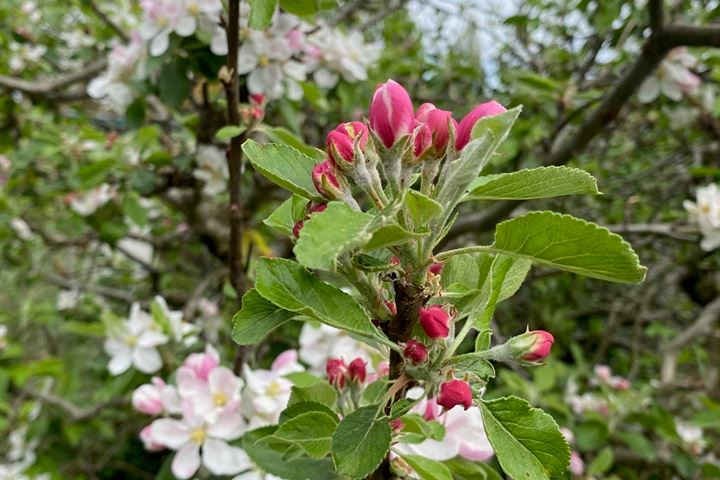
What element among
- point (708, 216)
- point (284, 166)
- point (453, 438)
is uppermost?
point (284, 166)

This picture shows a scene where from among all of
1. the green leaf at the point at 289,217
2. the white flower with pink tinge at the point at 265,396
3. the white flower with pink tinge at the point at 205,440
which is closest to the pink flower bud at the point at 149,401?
the white flower with pink tinge at the point at 205,440

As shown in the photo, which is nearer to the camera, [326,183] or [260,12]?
[326,183]

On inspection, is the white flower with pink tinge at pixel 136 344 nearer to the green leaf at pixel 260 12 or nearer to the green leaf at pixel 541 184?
the green leaf at pixel 260 12

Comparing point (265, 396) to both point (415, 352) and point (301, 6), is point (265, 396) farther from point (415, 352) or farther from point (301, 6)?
point (301, 6)

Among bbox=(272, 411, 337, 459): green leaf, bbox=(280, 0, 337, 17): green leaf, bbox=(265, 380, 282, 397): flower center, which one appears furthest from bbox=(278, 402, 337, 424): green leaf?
bbox=(280, 0, 337, 17): green leaf

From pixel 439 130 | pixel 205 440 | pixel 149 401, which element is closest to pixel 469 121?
pixel 439 130

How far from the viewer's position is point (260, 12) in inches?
33.2

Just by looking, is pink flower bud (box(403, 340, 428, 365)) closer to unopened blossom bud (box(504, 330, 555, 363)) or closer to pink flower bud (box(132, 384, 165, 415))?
unopened blossom bud (box(504, 330, 555, 363))

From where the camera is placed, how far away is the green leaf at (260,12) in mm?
839

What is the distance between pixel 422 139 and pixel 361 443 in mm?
275

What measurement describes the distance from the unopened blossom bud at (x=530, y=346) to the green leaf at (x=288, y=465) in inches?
10.1

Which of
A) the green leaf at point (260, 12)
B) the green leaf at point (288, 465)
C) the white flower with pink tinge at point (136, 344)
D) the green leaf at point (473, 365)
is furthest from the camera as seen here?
the white flower with pink tinge at point (136, 344)

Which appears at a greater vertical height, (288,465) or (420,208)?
(420,208)

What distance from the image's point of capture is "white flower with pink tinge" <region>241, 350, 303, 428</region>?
909 millimetres
